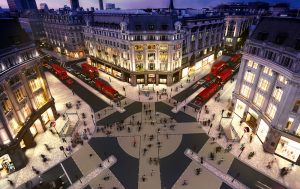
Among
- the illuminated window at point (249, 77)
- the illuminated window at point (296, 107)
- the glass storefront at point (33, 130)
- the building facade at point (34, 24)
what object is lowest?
the glass storefront at point (33, 130)

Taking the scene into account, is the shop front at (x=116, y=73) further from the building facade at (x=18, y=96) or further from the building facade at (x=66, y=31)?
the building facade at (x=66, y=31)

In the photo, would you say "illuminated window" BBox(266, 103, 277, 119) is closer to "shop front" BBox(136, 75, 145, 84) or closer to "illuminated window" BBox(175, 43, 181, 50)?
"illuminated window" BBox(175, 43, 181, 50)

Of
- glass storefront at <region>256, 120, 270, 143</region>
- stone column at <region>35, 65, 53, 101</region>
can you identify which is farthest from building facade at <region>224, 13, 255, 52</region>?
stone column at <region>35, 65, 53, 101</region>

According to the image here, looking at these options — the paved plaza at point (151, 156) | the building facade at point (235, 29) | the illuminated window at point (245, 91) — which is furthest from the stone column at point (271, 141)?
the building facade at point (235, 29)

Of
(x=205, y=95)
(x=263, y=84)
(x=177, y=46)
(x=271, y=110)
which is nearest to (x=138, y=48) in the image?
(x=177, y=46)

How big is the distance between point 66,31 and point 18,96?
7089cm

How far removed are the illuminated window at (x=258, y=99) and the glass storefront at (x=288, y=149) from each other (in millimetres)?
9249

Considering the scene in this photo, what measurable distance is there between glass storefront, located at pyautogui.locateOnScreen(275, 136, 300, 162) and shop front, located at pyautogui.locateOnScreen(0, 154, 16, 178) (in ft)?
191

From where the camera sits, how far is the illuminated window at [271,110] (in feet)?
132

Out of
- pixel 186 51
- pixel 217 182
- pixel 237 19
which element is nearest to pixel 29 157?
pixel 217 182

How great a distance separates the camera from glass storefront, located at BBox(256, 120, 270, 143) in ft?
141

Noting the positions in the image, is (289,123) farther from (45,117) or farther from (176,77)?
(45,117)

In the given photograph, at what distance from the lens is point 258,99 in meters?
45.8

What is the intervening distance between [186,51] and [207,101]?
82.8ft
